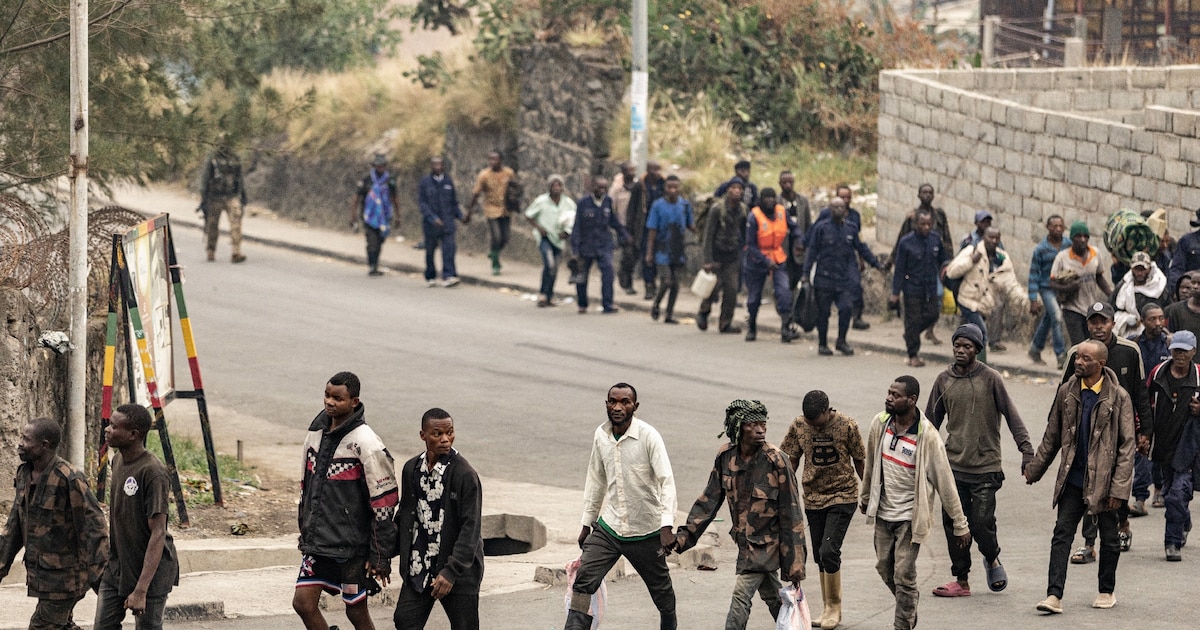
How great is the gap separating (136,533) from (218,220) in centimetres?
1800

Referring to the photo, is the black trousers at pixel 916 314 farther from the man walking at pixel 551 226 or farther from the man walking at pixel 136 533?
the man walking at pixel 136 533

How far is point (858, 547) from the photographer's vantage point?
467 inches

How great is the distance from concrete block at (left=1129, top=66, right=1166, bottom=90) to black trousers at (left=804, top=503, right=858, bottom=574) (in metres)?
13.2

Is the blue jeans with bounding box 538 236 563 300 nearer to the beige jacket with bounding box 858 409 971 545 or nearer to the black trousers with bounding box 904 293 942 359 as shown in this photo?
the black trousers with bounding box 904 293 942 359

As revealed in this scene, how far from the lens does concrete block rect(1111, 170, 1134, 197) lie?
60.4 ft

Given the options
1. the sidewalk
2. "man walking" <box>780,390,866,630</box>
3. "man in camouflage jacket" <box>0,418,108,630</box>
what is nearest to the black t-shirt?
"man in camouflage jacket" <box>0,418,108,630</box>

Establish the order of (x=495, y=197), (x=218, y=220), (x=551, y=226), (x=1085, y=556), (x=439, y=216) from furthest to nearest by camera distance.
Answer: (x=218, y=220) < (x=495, y=197) < (x=439, y=216) < (x=551, y=226) < (x=1085, y=556)

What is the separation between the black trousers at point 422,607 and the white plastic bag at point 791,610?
149cm

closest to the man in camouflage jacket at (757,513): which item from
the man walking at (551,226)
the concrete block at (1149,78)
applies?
the man walking at (551,226)

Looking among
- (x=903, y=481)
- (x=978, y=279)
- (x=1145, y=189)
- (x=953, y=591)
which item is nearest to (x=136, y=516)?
(x=903, y=481)

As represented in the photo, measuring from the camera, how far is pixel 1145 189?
1823 centimetres

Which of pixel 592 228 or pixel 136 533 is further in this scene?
pixel 592 228

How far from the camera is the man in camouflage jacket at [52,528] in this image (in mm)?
8070

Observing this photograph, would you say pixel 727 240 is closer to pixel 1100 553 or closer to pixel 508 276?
pixel 508 276
